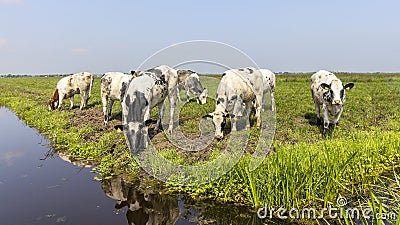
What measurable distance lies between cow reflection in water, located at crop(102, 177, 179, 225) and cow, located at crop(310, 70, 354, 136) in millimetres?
6123

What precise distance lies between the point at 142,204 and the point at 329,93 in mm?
6890

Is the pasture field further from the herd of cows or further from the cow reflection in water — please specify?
the herd of cows

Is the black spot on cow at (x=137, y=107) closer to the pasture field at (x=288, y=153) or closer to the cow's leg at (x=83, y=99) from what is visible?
the pasture field at (x=288, y=153)

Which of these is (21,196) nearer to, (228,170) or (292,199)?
(228,170)

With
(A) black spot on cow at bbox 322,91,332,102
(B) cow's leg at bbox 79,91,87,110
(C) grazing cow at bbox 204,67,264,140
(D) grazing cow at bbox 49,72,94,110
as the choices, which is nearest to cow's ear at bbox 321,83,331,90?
(A) black spot on cow at bbox 322,91,332,102

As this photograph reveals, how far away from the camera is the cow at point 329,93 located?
378 inches

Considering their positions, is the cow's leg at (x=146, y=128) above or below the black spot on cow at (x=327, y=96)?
below

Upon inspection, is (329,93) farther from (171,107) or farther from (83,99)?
(83,99)

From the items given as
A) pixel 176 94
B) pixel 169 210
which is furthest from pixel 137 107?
pixel 169 210

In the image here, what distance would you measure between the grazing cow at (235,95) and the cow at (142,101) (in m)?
1.87

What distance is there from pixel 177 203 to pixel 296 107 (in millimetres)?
10316

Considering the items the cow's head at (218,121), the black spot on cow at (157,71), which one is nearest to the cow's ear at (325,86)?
the cow's head at (218,121)

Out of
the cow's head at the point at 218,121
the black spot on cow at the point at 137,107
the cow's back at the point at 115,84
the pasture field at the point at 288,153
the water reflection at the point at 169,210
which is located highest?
the cow's back at the point at 115,84

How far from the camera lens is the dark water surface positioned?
545 centimetres
